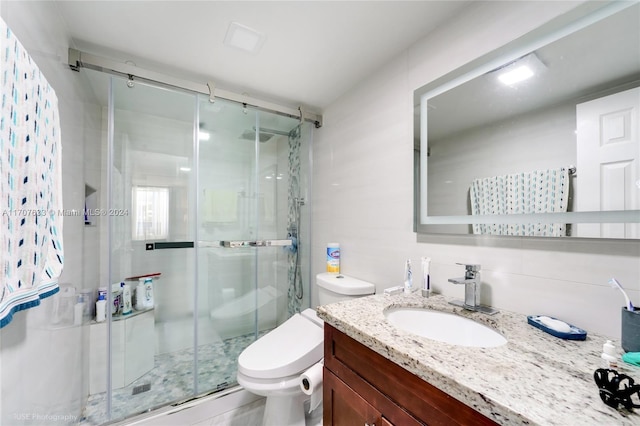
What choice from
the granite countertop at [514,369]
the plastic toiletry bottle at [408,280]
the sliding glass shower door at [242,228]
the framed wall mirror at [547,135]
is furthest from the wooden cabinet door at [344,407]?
the sliding glass shower door at [242,228]

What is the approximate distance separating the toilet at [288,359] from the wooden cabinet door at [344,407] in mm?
313

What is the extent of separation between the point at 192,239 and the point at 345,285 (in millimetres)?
1192

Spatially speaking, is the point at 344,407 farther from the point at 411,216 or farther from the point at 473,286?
the point at 411,216

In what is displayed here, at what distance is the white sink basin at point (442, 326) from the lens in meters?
0.86

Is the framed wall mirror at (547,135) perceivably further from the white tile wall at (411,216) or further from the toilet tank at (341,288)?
the toilet tank at (341,288)

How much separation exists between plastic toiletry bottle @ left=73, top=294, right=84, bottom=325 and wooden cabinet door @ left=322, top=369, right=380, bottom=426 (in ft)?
4.58

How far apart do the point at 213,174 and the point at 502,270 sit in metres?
1.91

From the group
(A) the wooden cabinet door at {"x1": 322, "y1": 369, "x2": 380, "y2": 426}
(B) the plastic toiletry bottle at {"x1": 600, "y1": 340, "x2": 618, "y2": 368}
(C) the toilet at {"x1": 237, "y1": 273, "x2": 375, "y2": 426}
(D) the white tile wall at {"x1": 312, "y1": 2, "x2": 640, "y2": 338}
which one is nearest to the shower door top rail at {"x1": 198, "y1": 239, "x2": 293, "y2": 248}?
(D) the white tile wall at {"x1": 312, "y1": 2, "x2": 640, "y2": 338}

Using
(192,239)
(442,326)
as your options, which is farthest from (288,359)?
(192,239)

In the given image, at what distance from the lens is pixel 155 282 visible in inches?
77.0

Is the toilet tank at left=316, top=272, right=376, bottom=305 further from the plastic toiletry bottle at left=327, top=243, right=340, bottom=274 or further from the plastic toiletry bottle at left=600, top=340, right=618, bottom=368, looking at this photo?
the plastic toiletry bottle at left=600, top=340, right=618, bottom=368

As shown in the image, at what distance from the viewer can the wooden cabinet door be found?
723mm

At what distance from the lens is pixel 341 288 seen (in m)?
1.46

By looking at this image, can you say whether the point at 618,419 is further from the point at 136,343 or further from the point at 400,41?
the point at 136,343
